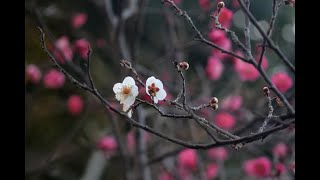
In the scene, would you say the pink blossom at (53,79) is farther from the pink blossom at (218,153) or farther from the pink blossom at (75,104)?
the pink blossom at (218,153)

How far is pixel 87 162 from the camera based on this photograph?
258cm

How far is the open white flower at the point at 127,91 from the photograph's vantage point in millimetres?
796

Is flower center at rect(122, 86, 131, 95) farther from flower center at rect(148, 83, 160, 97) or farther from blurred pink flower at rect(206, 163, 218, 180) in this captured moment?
blurred pink flower at rect(206, 163, 218, 180)

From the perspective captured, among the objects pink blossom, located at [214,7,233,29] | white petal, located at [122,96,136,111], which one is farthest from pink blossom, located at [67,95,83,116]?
white petal, located at [122,96,136,111]

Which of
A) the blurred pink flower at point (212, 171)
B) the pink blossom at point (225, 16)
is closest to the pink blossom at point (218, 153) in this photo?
the blurred pink flower at point (212, 171)

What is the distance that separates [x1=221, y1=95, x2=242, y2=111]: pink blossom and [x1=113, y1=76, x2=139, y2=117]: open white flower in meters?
1.36

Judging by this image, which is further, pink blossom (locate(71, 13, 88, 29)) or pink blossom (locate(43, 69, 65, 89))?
pink blossom (locate(71, 13, 88, 29))

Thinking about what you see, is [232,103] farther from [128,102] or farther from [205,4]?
[128,102]

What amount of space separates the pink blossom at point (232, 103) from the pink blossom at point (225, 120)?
4 centimetres

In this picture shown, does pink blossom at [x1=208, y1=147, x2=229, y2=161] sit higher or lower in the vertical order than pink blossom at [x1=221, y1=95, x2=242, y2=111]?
lower

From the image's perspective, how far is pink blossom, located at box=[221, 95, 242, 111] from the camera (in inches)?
86.0

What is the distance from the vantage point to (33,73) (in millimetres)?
2283

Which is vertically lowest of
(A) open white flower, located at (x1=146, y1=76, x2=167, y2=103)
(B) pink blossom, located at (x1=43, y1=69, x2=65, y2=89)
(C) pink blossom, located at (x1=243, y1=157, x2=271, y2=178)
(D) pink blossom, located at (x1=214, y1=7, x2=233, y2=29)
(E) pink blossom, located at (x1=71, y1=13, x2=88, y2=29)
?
(A) open white flower, located at (x1=146, y1=76, x2=167, y2=103)
